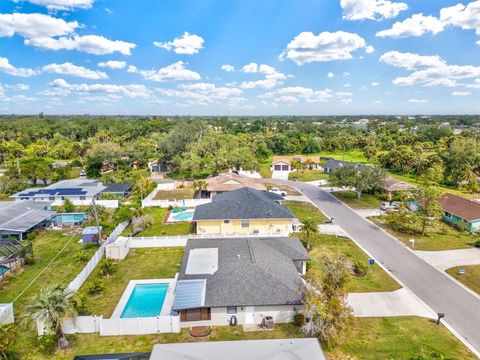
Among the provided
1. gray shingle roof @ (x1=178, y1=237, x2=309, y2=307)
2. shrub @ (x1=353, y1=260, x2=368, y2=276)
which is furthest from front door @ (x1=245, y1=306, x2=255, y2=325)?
shrub @ (x1=353, y1=260, x2=368, y2=276)

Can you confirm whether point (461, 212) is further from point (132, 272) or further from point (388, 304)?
point (132, 272)

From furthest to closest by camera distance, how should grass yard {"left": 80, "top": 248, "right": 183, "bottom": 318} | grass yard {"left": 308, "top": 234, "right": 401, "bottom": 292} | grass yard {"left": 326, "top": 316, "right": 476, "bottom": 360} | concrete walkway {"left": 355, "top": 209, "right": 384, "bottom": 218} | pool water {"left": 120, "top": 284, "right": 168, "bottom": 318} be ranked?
1. concrete walkway {"left": 355, "top": 209, "right": 384, "bottom": 218}
2. grass yard {"left": 308, "top": 234, "right": 401, "bottom": 292}
3. grass yard {"left": 80, "top": 248, "right": 183, "bottom": 318}
4. pool water {"left": 120, "top": 284, "right": 168, "bottom": 318}
5. grass yard {"left": 326, "top": 316, "right": 476, "bottom": 360}

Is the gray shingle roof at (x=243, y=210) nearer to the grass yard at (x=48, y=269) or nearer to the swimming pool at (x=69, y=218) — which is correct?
the grass yard at (x=48, y=269)

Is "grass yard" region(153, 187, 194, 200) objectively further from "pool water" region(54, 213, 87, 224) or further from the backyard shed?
the backyard shed

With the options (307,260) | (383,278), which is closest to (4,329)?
(307,260)

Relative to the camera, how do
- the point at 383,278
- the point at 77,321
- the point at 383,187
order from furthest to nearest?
the point at 383,187, the point at 383,278, the point at 77,321

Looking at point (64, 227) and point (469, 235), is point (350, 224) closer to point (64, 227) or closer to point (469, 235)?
point (469, 235)
